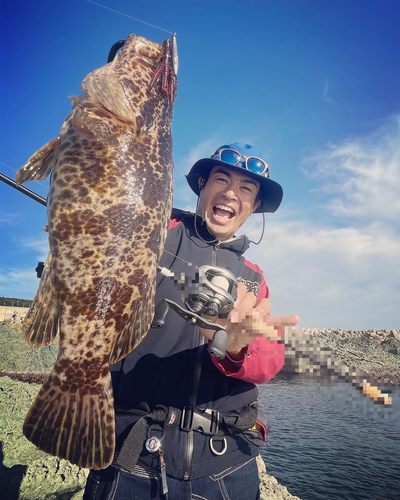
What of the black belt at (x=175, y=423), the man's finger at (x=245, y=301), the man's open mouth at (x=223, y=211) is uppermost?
the man's open mouth at (x=223, y=211)

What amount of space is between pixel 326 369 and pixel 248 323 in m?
0.65

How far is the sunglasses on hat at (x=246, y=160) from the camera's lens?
13.8 ft

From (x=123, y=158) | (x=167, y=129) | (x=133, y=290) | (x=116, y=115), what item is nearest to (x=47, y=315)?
(x=133, y=290)

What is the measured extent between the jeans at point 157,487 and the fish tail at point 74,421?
76 centimetres

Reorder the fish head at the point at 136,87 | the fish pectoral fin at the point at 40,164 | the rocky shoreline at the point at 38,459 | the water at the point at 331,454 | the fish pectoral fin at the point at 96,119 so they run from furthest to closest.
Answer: the water at the point at 331,454 → the rocky shoreline at the point at 38,459 → the fish head at the point at 136,87 → the fish pectoral fin at the point at 40,164 → the fish pectoral fin at the point at 96,119

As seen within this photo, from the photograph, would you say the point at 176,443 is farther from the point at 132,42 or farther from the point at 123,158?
the point at 132,42

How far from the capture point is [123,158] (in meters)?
2.61

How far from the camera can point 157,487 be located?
8.63ft

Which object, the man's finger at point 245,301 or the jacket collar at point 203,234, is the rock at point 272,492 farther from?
the man's finger at point 245,301

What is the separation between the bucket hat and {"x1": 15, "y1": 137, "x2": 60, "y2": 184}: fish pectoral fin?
2.16 metres

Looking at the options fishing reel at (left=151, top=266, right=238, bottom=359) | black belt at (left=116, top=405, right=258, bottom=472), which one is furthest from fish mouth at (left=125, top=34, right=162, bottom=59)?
black belt at (left=116, top=405, right=258, bottom=472)

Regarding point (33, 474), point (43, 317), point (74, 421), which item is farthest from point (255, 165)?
point (33, 474)

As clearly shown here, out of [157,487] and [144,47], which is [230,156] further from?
[157,487]

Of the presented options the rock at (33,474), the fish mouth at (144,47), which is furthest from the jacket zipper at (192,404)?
the rock at (33,474)
